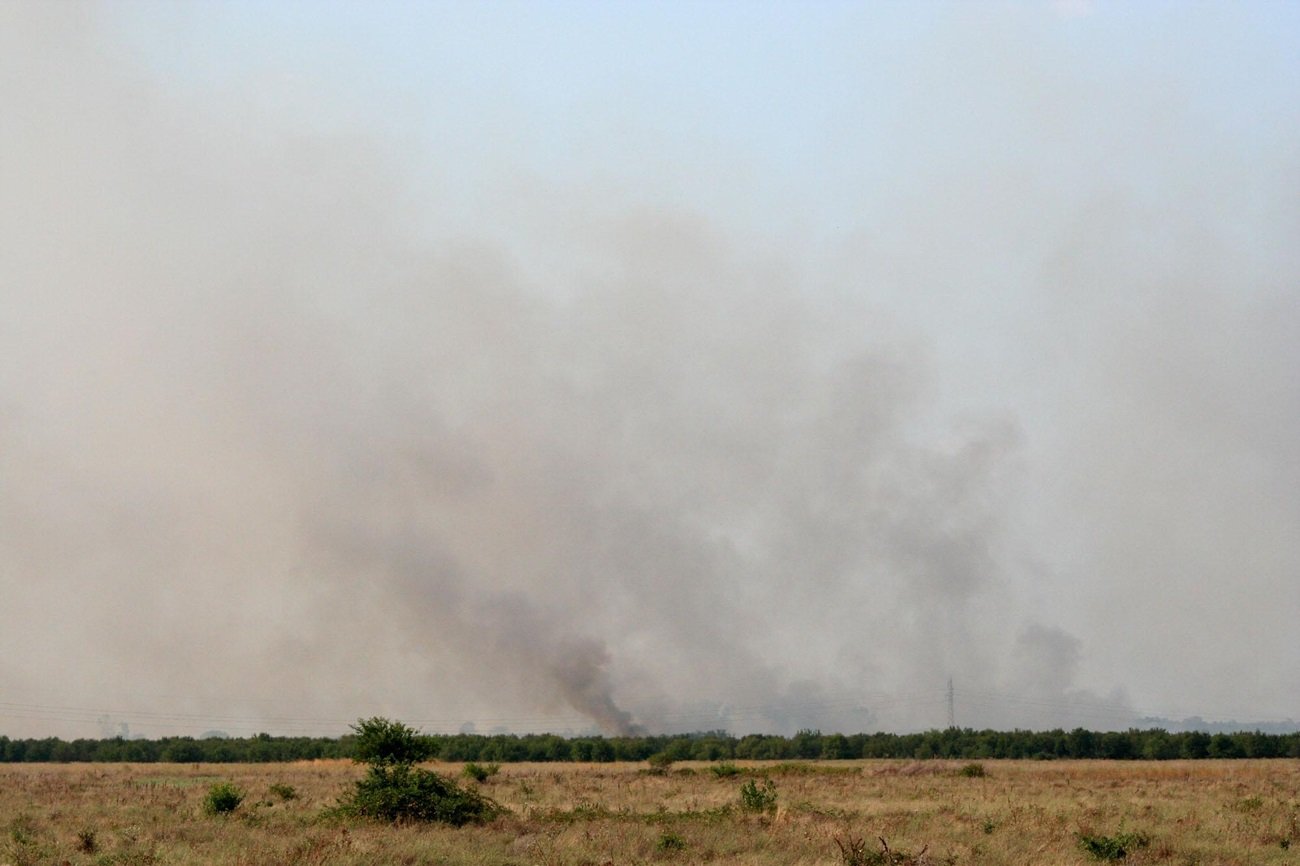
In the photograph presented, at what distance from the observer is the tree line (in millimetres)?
91500

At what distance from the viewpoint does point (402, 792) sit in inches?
1120

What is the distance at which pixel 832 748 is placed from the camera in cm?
10169

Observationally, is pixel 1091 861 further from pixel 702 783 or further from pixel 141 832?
pixel 702 783

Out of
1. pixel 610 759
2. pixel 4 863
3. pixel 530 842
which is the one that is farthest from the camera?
pixel 610 759

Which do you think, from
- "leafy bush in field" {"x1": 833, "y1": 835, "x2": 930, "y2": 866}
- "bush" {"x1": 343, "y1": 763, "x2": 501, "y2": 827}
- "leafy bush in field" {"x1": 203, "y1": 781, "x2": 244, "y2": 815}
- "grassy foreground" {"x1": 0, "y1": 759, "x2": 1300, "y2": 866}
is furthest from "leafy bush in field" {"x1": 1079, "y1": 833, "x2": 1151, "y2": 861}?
"leafy bush in field" {"x1": 203, "y1": 781, "x2": 244, "y2": 815}

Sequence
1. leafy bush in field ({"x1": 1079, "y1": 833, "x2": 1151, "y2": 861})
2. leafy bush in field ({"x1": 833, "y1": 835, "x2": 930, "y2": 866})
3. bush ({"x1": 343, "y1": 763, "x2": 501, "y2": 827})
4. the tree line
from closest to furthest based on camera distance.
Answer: leafy bush in field ({"x1": 833, "y1": 835, "x2": 930, "y2": 866}) < leafy bush in field ({"x1": 1079, "y1": 833, "x2": 1151, "y2": 861}) < bush ({"x1": 343, "y1": 763, "x2": 501, "y2": 827}) < the tree line

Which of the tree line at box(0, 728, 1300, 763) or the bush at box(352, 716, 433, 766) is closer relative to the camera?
the bush at box(352, 716, 433, 766)

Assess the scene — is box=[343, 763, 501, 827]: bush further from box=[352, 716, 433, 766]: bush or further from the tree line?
the tree line

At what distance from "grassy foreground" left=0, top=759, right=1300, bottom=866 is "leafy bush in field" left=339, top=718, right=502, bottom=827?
926 millimetres

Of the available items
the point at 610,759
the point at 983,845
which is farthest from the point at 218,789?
the point at 610,759

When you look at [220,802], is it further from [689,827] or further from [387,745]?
[689,827]

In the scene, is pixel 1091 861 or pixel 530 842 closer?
pixel 1091 861

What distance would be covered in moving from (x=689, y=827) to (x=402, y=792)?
738cm

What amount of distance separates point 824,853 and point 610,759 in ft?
265
